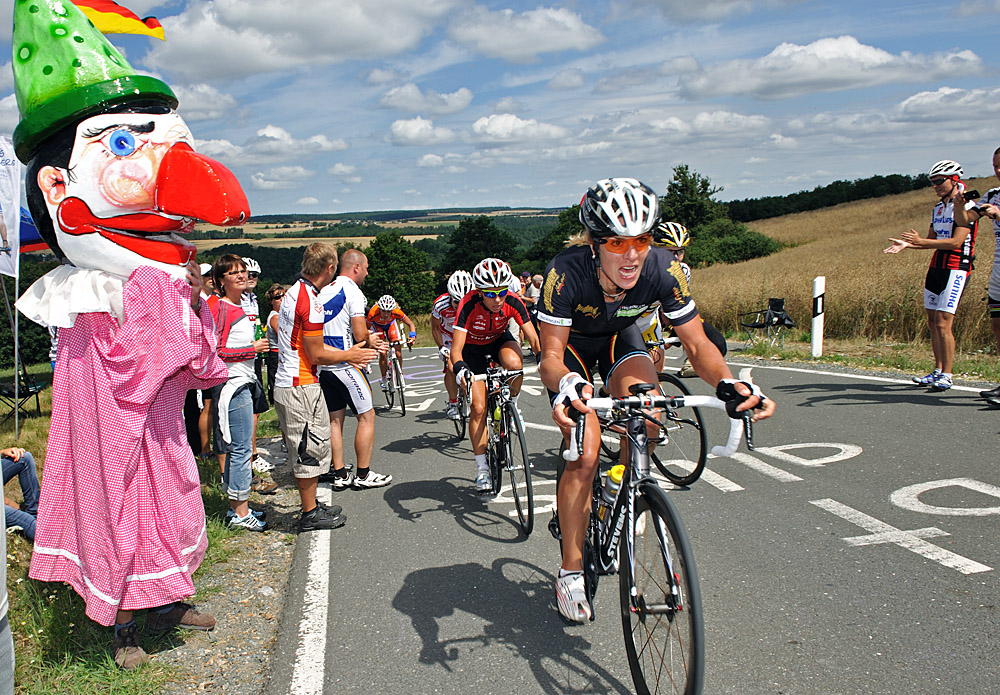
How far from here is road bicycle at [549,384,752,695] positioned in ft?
8.38

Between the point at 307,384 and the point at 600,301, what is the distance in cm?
275

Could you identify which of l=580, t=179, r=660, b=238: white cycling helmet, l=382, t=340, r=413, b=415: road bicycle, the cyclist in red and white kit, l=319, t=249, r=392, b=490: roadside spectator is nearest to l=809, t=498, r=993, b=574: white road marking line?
l=580, t=179, r=660, b=238: white cycling helmet

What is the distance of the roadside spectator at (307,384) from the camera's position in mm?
5359

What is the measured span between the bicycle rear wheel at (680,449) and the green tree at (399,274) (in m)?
74.2

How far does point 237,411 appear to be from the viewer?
5.39 m

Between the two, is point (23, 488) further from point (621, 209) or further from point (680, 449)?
point (680, 449)

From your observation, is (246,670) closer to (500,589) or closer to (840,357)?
(500,589)

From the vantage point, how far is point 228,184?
3447mm

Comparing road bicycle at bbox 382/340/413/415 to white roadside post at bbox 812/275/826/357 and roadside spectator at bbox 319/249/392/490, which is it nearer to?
roadside spectator at bbox 319/249/392/490

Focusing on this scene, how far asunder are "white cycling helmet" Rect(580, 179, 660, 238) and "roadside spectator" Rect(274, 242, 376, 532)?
2661 millimetres

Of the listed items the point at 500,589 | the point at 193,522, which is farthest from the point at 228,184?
the point at 500,589

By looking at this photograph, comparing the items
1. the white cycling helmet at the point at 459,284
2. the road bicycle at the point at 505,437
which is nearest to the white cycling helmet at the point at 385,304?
the white cycling helmet at the point at 459,284

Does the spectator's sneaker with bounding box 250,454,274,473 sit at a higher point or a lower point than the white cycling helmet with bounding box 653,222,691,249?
lower

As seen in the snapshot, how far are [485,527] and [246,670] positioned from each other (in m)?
2.13
